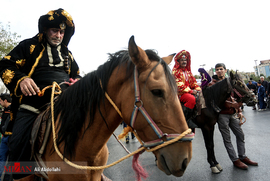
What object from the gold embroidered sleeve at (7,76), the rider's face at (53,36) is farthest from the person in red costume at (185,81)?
the gold embroidered sleeve at (7,76)

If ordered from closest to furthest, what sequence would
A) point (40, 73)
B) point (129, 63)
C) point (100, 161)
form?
point (129, 63) < point (100, 161) < point (40, 73)

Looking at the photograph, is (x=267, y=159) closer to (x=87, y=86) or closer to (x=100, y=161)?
(x=100, y=161)

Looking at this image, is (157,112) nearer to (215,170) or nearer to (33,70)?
(33,70)

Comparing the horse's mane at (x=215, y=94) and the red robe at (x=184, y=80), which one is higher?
the red robe at (x=184, y=80)

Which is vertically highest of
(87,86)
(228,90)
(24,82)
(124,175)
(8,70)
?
(8,70)

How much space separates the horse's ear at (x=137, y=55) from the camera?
1.23 metres

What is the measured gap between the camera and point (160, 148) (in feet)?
3.95

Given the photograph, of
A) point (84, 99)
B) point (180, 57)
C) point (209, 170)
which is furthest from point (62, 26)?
point (209, 170)

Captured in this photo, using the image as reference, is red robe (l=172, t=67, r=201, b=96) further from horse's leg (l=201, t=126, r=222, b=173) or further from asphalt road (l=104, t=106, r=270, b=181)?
asphalt road (l=104, t=106, r=270, b=181)

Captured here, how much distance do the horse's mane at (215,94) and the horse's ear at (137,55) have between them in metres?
3.58

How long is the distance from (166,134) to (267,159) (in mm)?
4675

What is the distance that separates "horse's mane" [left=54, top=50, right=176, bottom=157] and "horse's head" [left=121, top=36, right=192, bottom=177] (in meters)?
0.14

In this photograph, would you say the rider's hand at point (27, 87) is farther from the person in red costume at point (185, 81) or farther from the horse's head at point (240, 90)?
the horse's head at point (240, 90)

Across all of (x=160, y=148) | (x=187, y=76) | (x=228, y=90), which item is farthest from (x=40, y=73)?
(x=228, y=90)
